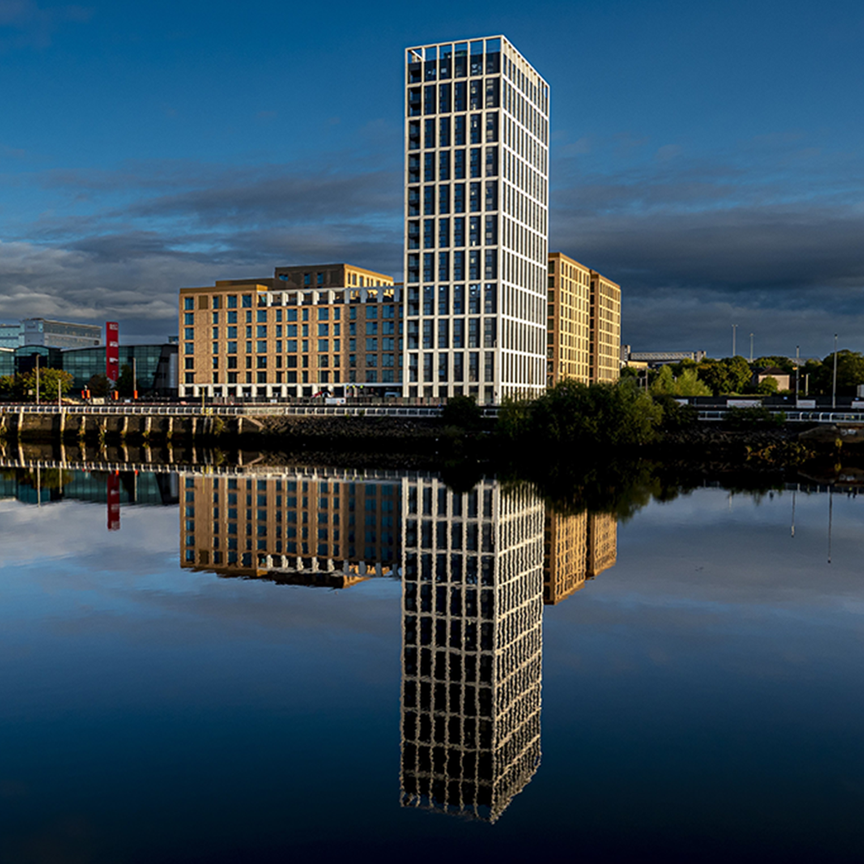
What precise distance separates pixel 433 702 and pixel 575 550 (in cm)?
1636

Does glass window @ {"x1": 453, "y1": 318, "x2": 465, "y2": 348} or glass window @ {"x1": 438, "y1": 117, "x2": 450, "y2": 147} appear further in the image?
glass window @ {"x1": 453, "y1": 318, "x2": 465, "y2": 348}

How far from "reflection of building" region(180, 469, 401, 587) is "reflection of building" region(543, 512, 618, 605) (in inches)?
231

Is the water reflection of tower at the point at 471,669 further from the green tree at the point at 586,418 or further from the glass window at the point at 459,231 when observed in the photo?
the glass window at the point at 459,231

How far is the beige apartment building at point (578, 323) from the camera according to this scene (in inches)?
6265

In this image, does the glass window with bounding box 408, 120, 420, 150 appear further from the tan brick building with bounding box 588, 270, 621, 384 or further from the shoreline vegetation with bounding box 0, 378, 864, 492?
the tan brick building with bounding box 588, 270, 621, 384

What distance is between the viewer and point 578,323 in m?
174

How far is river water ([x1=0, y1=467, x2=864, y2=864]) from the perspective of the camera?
10.5 meters

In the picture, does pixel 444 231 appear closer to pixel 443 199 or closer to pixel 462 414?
pixel 443 199

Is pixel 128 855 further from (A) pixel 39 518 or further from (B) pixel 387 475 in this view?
(B) pixel 387 475

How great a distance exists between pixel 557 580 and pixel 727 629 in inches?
262

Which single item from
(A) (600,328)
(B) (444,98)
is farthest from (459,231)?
(A) (600,328)

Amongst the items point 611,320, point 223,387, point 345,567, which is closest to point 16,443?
point 223,387

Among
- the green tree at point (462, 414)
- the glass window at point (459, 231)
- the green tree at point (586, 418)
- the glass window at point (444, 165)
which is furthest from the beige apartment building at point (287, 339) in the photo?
the green tree at point (586, 418)

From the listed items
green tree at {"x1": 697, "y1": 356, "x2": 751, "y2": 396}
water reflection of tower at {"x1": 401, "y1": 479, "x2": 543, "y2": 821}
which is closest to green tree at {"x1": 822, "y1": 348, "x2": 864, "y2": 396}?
green tree at {"x1": 697, "y1": 356, "x2": 751, "y2": 396}
